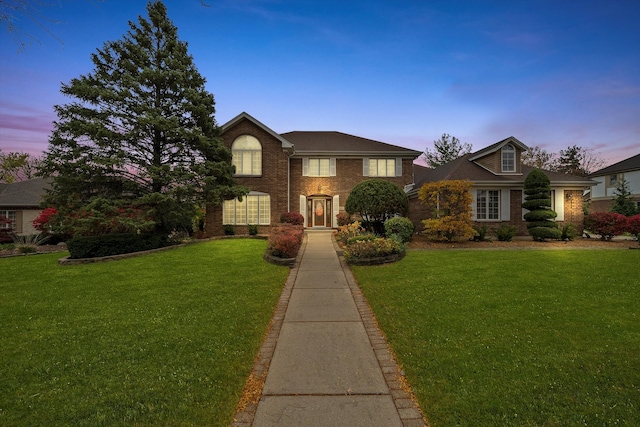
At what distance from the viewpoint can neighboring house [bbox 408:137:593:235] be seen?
18.7 m

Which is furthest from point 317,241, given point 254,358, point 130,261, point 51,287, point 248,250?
point 254,358

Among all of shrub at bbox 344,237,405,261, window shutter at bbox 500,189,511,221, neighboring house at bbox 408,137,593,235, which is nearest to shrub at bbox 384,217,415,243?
shrub at bbox 344,237,405,261

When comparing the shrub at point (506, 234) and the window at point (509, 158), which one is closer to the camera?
the shrub at point (506, 234)

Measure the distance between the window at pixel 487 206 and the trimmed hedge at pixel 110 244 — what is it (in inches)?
728

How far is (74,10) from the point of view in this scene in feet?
12.7

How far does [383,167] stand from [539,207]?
1026cm

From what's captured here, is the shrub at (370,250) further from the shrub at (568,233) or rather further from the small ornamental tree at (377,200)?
the shrub at (568,233)

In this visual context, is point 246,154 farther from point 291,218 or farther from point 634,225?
point 634,225

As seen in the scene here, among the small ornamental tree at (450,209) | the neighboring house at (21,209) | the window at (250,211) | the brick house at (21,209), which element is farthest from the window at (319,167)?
the neighboring house at (21,209)

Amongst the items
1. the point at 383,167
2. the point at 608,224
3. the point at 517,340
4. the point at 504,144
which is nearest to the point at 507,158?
the point at 504,144

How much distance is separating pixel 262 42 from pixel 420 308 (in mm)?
9662

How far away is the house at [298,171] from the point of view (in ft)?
65.7

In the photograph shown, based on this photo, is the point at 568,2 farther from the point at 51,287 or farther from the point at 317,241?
the point at 51,287

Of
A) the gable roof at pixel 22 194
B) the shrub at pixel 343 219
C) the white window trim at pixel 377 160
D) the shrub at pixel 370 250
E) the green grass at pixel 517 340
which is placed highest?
the white window trim at pixel 377 160
